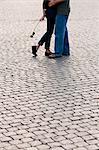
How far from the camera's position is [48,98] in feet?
22.2

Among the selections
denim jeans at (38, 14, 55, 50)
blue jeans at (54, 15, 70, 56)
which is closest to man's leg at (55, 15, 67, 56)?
blue jeans at (54, 15, 70, 56)

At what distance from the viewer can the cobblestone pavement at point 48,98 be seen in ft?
16.8

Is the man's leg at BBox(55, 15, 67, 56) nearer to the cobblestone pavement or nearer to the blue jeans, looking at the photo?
the blue jeans

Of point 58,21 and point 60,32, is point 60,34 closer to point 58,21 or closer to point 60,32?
point 60,32

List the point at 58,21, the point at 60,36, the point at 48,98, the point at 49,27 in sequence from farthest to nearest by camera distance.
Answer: the point at 49,27 < the point at 60,36 < the point at 58,21 < the point at 48,98

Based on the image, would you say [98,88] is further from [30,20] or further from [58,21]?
[30,20]

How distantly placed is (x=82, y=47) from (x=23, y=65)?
271 centimetres

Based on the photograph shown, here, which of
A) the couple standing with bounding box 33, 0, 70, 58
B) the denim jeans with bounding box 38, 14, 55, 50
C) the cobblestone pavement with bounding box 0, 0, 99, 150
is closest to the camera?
the cobblestone pavement with bounding box 0, 0, 99, 150

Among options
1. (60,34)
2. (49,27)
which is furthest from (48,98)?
(49,27)

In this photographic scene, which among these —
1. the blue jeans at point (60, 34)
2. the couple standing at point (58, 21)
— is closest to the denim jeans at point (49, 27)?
the couple standing at point (58, 21)

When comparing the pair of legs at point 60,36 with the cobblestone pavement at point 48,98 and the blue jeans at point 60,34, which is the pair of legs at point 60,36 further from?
the cobblestone pavement at point 48,98

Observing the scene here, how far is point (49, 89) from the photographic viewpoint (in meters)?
7.30

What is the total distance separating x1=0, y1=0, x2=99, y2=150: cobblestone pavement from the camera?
16.8ft

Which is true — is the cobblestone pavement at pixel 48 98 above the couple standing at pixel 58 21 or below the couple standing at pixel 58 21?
below
